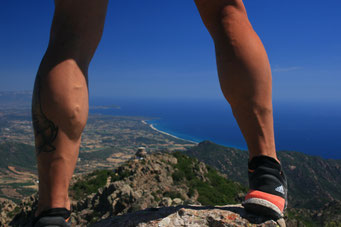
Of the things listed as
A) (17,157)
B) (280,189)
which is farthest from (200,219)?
(17,157)

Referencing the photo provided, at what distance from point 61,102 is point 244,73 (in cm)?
94

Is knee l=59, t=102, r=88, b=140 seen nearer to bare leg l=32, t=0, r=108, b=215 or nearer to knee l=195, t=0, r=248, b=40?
bare leg l=32, t=0, r=108, b=215

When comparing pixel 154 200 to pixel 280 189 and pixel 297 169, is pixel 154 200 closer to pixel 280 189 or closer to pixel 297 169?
pixel 280 189

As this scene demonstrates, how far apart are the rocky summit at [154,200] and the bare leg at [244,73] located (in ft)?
1.63

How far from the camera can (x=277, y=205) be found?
51.6 inches

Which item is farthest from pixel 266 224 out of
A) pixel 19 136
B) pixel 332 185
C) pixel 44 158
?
pixel 19 136

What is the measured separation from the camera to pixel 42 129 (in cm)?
107

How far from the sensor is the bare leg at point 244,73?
4.25 ft

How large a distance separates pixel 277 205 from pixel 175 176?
10963 millimetres

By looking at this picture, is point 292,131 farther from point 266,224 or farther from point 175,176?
point 266,224

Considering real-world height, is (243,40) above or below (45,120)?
above

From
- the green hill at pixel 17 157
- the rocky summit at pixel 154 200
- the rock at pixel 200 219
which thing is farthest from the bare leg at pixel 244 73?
the green hill at pixel 17 157

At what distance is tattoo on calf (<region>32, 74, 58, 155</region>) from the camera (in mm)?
1053

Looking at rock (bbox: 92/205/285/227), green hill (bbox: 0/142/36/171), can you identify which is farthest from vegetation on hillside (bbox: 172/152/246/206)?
green hill (bbox: 0/142/36/171)
